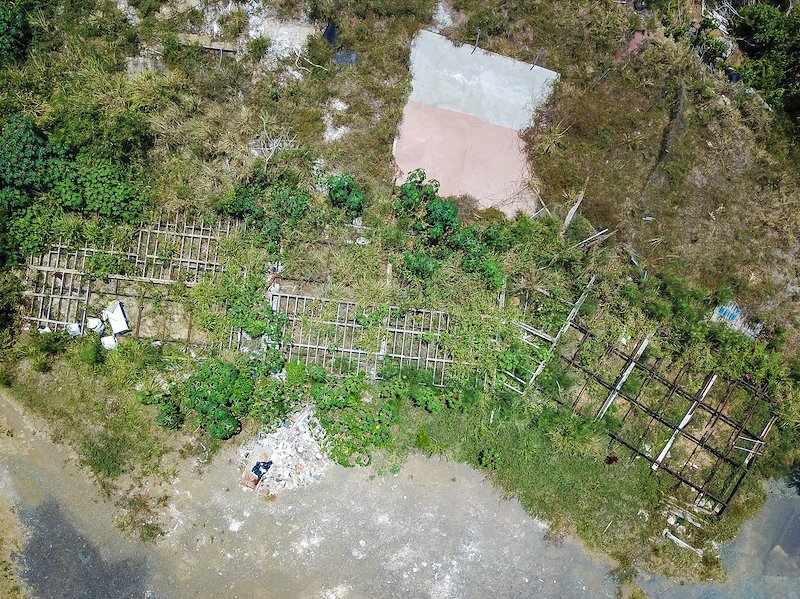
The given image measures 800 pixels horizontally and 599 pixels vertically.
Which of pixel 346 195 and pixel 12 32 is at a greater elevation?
pixel 12 32

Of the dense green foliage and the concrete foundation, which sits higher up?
the dense green foliage

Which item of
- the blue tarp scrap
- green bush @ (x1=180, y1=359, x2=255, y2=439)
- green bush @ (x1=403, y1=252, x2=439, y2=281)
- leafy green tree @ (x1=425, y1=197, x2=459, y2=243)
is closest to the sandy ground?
the blue tarp scrap

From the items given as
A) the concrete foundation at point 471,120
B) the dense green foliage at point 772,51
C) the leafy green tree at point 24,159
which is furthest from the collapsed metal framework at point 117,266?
the dense green foliage at point 772,51

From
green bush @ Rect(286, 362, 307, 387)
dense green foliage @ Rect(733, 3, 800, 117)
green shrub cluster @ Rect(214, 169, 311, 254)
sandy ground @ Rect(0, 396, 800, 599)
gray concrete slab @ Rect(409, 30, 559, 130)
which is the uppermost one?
dense green foliage @ Rect(733, 3, 800, 117)

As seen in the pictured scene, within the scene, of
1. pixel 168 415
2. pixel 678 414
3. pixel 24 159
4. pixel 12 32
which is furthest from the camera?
pixel 678 414

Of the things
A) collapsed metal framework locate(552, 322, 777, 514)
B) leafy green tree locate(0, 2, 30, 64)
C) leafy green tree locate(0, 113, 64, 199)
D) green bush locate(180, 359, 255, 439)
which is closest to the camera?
leafy green tree locate(0, 113, 64, 199)

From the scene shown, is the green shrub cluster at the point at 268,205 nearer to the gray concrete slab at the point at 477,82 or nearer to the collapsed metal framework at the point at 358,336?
the collapsed metal framework at the point at 358,336

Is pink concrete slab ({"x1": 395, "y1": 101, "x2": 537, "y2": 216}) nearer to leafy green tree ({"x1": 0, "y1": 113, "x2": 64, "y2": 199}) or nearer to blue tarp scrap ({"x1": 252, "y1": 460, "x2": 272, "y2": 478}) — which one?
blue tarp scrap ({"x1": 252, "y1": 460, "x2": 272, "y2": 478})

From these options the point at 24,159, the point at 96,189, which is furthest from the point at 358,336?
the point at 24,159

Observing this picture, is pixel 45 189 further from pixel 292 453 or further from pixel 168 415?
pixel 292 453
